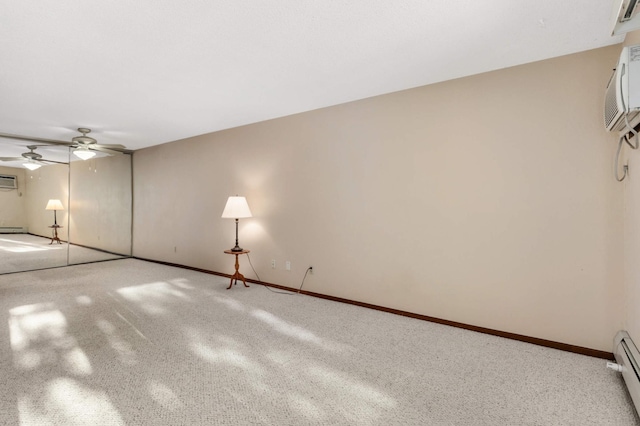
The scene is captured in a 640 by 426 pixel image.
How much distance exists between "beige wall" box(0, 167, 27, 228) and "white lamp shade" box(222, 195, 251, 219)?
167 inches

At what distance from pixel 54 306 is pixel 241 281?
2114mm

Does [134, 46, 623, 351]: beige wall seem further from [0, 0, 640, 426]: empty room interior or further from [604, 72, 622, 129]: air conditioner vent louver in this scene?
[604, 72, 622, 129]: air conditioner vent louver

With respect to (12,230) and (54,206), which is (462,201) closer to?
(54,206)

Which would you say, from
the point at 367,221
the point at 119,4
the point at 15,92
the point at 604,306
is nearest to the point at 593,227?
the point at 604,306

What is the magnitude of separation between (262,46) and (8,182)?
584cm

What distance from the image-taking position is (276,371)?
2.11m

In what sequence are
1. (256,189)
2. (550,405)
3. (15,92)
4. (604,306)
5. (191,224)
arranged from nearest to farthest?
(550,405) < (604,306) < (15,92) < (256,189) < (191,224)

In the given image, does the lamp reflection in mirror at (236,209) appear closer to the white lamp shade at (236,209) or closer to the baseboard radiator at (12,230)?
the white lamp shade at (236,209)

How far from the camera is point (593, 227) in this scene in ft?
7.74

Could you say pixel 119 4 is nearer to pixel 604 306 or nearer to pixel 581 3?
pixel 581 3

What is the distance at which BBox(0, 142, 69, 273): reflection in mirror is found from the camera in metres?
5.27

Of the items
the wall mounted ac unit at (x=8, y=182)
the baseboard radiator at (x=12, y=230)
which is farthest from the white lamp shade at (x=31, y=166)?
the baseboard radiator at (x=12, y=230)

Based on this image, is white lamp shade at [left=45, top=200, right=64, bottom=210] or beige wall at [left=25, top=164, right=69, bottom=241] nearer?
beige wall at [left=25, top=164, right=69, bottom=241]

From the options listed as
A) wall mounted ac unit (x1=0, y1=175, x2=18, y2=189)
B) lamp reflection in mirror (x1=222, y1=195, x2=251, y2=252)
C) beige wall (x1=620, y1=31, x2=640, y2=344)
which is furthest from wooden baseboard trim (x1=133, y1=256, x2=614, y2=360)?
wall mounted ac unit (x1=0, y1=175, x2=18, y2=189)
